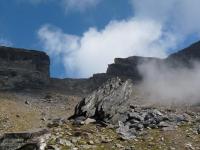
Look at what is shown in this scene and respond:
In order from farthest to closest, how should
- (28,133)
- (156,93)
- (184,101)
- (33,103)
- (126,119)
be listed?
(156,93) < (184,101) < (33,103) < (126,119) < (28,133)

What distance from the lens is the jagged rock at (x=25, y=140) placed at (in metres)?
39.6

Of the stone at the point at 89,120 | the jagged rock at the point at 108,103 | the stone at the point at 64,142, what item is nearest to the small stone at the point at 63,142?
the stone at the point at 64,142

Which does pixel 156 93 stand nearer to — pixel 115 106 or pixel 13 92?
pixel 13 92

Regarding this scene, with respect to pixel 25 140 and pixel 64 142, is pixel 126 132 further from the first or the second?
pixel 25 140

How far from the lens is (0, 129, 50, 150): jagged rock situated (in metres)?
39.6

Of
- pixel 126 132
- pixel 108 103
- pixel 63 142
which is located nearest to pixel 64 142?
pixel 63 142

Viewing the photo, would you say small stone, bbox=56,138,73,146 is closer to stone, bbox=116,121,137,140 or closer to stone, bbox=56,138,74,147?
stone, bbox=56,138,74,147

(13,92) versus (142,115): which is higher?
(13,92)

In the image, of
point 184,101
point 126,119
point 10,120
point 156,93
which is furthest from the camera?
point 156,93

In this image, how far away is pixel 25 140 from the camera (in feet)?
133

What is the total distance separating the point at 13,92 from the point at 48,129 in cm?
11854

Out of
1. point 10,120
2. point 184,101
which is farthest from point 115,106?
point 184,101

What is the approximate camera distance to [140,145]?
42156 millimetres

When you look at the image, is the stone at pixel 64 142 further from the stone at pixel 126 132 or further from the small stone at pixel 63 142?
the stone at pixel 126 132
